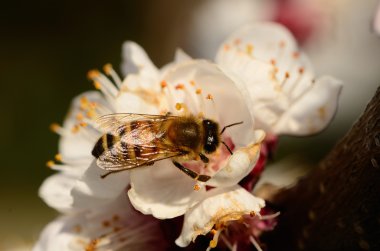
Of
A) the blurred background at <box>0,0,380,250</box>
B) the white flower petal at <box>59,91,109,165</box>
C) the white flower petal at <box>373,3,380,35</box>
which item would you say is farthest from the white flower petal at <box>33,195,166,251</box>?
the blurred background at <box>0,0,380,250</box>

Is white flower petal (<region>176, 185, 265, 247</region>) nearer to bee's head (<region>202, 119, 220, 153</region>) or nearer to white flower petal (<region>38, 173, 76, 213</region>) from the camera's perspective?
bee's head (<region>202, 119, 220, 153</region>)

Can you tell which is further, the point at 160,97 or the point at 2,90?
the point at 2,90

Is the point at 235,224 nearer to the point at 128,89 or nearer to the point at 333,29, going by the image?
the point at 128,89

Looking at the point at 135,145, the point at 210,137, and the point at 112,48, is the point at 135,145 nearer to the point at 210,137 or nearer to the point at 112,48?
the point at 210,137

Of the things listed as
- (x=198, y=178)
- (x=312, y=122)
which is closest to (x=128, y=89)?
(x=198, y=178)

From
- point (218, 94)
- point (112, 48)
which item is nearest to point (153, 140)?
point (218, 94)

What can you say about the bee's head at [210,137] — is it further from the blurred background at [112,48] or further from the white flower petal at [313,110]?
the blurred background at [112,48]
